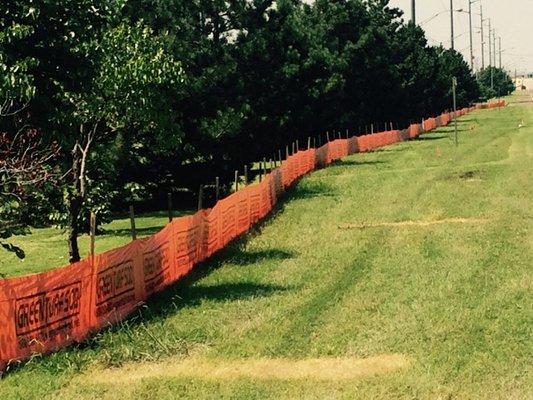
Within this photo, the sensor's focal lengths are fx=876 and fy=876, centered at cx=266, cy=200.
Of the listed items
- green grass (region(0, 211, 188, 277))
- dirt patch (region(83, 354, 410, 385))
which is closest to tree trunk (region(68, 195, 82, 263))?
green grass (region(0, 211, 188, 277))

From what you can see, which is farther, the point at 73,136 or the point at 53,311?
the point at 73,136

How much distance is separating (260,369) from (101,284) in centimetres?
480

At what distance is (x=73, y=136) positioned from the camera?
17.5m

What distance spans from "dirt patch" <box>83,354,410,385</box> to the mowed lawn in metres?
0.03

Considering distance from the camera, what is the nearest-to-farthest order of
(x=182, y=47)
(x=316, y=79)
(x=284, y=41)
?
(x=182, y=47) < (x=284, y=41) < (x=316, y=79)

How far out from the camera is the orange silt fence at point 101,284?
47.6ft

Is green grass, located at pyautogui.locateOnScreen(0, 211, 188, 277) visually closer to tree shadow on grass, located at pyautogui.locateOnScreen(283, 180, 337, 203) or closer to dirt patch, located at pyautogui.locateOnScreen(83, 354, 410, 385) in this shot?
tree shadow on grass, located at pyautogui.locateOnScreen(283, 180, 337, 203)

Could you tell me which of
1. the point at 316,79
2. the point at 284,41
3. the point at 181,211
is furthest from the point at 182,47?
the point at 316,79

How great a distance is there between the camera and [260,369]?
1359 cm

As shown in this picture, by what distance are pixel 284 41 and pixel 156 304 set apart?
113 feet

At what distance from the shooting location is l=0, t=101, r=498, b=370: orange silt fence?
14.5 meters

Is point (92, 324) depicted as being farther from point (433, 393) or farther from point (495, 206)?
point (495, 206)

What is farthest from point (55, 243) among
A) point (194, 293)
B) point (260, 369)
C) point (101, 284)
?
point (260, 369)

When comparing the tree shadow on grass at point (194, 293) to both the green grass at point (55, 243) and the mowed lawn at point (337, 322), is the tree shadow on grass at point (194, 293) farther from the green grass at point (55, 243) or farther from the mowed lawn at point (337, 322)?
the green grass at point (55, 243)
